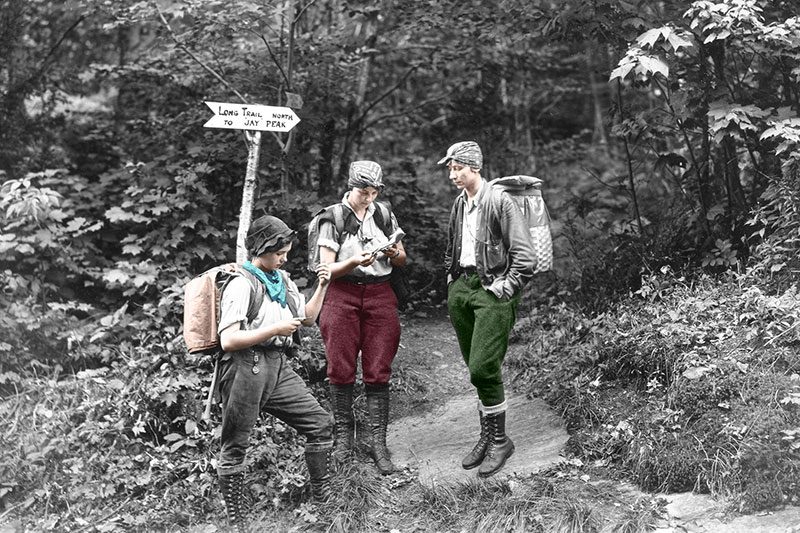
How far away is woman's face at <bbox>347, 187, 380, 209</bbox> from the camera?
220 inches

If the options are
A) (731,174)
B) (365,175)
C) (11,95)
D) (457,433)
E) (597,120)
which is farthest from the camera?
(597,120)

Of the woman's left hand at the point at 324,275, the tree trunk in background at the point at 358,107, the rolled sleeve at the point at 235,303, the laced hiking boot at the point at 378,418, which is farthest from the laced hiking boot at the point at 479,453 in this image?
the tree trunk in background at the point at 358,107

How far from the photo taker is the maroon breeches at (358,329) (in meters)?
5.71

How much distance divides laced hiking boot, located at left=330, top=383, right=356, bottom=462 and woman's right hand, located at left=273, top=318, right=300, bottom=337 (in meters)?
1.25

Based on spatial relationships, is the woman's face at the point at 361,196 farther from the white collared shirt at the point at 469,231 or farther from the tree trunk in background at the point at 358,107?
the tree trunk in background at the point at 358,107

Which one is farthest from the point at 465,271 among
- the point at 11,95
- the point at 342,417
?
the point at 11,95

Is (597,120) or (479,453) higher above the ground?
(597,120)

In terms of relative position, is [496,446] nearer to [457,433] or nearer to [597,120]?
[457,433]

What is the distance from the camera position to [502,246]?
210 inches

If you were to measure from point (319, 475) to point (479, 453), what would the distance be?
1.21m

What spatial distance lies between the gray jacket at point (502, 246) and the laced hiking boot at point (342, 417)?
4.59 ft

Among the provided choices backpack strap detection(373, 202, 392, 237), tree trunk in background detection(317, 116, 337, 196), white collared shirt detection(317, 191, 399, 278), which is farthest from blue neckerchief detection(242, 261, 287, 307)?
tree trunk in background detection(317, 116, 337, 196)

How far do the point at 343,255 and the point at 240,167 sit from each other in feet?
12.8

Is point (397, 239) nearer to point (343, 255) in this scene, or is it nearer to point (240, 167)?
point (343, 255)
